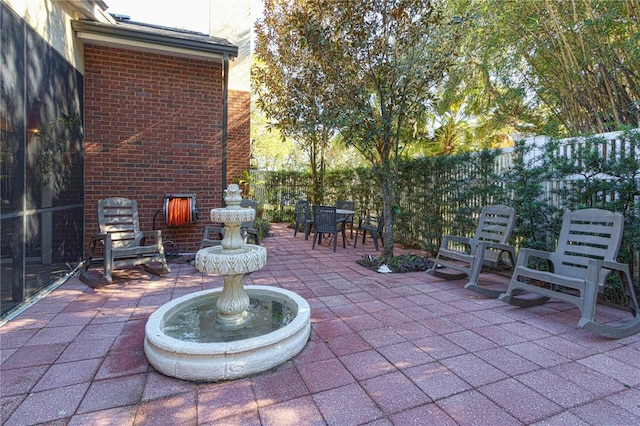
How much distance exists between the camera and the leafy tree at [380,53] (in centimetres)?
454

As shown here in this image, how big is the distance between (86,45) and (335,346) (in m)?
5.65

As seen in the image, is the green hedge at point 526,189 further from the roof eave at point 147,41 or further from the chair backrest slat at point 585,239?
the roof eave at point 147,41

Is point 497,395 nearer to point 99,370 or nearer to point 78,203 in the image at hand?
point 99,370

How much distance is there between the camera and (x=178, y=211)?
16.9 ft

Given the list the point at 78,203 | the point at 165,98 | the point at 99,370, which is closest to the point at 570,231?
the point at 99,370

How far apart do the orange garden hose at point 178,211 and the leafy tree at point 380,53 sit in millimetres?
2774

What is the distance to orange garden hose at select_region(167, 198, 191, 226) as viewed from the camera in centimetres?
510

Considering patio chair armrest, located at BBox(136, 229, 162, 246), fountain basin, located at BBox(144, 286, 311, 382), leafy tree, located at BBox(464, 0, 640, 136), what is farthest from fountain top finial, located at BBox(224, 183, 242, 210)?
leafy tree, located at BBox(464, 0, 640, 136)

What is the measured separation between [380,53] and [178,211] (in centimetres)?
398

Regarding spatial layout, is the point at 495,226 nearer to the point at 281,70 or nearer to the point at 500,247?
the point at 500,247

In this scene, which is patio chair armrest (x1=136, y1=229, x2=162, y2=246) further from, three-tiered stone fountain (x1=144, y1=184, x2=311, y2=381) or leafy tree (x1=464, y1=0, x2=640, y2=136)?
leafy tree (x1=464, y1=0, x2=640, y2=136)

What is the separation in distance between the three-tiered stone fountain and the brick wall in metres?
3.00

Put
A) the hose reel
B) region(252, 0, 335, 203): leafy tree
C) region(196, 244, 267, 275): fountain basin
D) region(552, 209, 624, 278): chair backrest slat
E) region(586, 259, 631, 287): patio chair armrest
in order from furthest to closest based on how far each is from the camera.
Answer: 1. region(252, 0, 335, 203): leafy tree
2. the hose reel
3. region(552, 209, 624, 278): chair backrest slat
4. region(586, 259, 631, 287): patio chair armrest
5. region(196, 244, 267, 275): fountain basin

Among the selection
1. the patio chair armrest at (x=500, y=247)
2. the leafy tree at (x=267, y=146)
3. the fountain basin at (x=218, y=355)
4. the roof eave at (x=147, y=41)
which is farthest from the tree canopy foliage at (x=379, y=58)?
the leafy tree at (x=267, y=146)
